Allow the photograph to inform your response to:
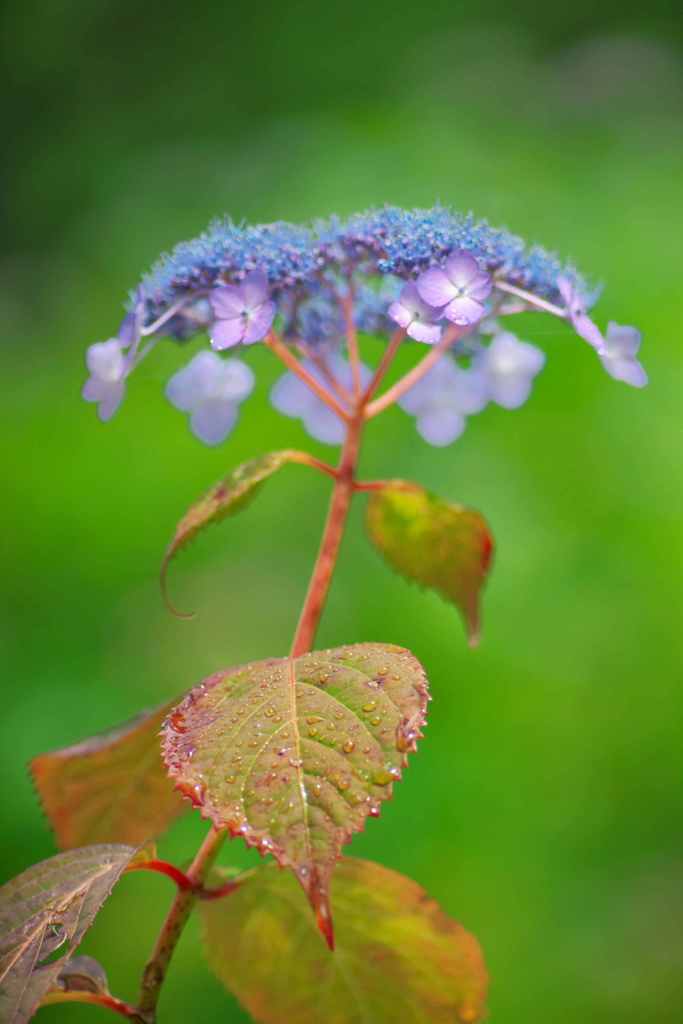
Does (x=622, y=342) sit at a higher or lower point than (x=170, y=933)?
higher

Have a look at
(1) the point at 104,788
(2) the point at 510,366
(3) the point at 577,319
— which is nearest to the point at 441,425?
(2) the point at 510,366

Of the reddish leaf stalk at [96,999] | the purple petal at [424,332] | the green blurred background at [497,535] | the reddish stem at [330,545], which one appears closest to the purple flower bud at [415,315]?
the purple petal at [424,332]

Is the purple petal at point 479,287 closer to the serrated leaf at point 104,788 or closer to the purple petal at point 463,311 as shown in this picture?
the purple petal at point 463,311

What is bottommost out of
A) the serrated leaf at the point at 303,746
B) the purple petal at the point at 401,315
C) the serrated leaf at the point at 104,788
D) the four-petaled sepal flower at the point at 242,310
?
the serrated leaf at the point at 104,788

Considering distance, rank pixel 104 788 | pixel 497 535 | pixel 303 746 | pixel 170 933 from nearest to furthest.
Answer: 1. pixel 303 746
2. pixel 170 933
3. pixel 104 788
4. pixel 497 535

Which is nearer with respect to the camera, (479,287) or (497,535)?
(479,287)

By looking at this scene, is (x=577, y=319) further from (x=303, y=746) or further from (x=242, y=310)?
(x=303, y=746)

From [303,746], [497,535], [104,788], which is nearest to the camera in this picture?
[303,746]

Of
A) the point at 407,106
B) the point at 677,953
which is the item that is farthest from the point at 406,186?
the point at 677,953
